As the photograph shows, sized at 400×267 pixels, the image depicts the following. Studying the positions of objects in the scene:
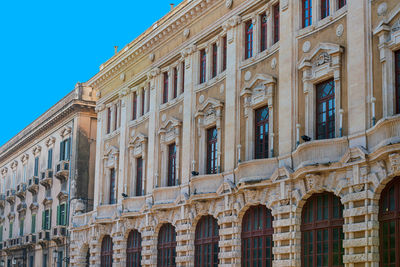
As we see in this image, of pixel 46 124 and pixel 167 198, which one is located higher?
pixel 46 124

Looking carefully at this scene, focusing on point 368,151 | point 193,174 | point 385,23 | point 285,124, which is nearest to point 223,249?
point 193,174

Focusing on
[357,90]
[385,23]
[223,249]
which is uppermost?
[385,23]

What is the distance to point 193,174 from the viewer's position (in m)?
33.5

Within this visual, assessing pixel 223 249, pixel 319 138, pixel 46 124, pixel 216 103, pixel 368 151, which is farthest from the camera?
pixel 46 124

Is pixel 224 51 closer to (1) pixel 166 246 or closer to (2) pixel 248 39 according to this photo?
(2) pixel 248 39

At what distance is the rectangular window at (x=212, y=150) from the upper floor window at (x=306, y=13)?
7.60 m

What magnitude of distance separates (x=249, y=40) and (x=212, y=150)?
5439 millimetres

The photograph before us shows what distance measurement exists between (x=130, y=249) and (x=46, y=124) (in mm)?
18431

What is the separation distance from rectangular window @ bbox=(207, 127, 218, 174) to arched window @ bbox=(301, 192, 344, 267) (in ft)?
24.8

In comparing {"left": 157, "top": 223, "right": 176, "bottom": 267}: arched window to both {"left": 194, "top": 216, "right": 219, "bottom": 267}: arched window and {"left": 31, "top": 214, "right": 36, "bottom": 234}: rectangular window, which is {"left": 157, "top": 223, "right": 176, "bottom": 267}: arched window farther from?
{"left": 31, "top": 214, "right": 36, "bottom": 234}: rectangular window

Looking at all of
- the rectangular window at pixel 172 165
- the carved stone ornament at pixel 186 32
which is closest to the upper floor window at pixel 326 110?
the carved stone ornament at pixel 186 32

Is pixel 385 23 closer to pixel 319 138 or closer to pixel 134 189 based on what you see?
pixel 319 138

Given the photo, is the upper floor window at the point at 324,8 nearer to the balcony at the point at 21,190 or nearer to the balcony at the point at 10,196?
the balcony at the point at 21,190

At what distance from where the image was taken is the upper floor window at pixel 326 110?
2577cm
